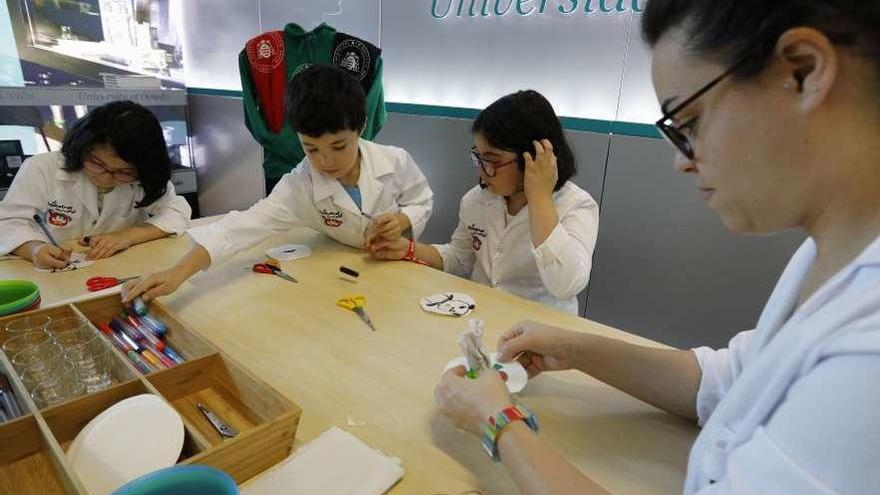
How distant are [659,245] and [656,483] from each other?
1.56 m

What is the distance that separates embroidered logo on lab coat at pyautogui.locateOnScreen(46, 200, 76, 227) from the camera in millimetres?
1506

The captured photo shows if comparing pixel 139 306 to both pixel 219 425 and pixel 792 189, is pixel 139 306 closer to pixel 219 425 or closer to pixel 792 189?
pixel 219 425

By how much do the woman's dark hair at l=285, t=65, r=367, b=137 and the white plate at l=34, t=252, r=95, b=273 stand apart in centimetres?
67

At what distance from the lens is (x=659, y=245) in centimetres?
202

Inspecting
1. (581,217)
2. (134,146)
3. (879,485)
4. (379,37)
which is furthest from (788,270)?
(379,37)

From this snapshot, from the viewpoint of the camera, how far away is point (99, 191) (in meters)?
1.58

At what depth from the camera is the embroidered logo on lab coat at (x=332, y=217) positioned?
156 cm

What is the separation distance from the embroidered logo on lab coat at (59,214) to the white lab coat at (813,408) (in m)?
1.79

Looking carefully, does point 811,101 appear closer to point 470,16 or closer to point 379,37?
point 470,16

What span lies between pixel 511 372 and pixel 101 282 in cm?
101

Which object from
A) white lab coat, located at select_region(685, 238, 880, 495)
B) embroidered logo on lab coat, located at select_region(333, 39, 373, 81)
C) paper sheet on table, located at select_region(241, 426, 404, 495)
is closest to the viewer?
white lab coat, located at select_region(685, 238, 880, 495)

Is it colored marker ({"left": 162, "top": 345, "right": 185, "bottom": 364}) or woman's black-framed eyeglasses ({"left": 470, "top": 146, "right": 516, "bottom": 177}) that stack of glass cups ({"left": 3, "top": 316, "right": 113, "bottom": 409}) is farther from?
woman's black-framed eyeglasses ({"left": 470, "top": 146, "right": 516, "bottom": 177})

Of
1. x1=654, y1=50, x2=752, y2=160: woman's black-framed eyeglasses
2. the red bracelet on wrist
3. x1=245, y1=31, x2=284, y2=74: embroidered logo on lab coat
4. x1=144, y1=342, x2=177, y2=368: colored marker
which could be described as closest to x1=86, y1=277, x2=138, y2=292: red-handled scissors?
x1=144, y1=342, x2=177, y2=368: colored marker

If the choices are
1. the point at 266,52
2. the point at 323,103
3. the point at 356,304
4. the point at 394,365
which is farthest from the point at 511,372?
the point at 266,52
